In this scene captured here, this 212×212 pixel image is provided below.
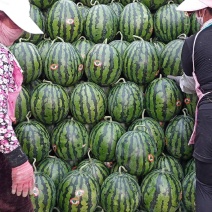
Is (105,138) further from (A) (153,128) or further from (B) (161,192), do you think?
(B) (161,192)

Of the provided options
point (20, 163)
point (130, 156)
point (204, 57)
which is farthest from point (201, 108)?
point (20, 163)

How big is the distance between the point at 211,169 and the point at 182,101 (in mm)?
1426

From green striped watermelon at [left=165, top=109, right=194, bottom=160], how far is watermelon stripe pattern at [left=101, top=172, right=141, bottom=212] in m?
0.60

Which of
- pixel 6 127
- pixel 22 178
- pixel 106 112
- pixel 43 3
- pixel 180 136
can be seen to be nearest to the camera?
pixel 6 127

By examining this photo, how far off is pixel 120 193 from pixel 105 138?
0.59 metres

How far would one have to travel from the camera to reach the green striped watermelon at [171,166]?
486 centimetres

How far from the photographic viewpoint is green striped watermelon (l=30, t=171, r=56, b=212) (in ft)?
14.7

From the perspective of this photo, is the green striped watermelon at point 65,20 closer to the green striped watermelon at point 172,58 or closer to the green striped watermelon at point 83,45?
the green striped watermelon at point 83,45

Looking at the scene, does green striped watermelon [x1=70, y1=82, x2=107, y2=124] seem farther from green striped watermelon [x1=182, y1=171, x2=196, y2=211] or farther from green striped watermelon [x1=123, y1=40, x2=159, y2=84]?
green striped watermelon [x1=182, y1=171, x2=196, y2=211]

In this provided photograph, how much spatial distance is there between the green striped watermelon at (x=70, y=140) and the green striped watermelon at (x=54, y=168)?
0.11 m

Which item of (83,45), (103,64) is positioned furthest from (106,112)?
(83,45)

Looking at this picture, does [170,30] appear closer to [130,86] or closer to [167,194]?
[130,86]

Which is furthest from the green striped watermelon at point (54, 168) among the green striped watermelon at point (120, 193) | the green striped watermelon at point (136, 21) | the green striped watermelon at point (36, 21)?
the green striped watermelon at point (136, 21)

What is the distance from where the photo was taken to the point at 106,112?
5098mm
